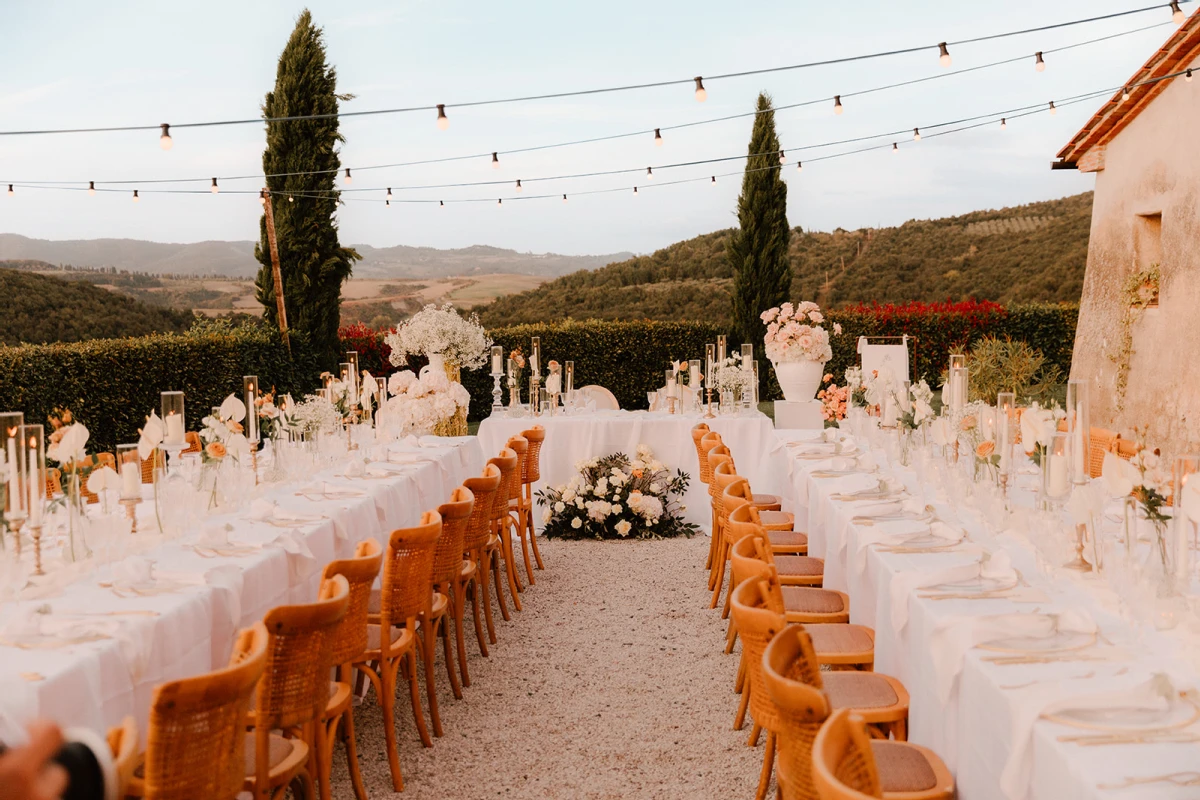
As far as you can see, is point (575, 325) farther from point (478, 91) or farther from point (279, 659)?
point (279, 659)

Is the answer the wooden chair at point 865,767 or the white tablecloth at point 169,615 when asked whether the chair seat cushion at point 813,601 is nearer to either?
the wooden chair at point 865,767

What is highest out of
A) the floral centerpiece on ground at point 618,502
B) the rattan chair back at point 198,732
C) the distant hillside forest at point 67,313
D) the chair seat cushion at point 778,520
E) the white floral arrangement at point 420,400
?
the distant hillside forest at point 67,313

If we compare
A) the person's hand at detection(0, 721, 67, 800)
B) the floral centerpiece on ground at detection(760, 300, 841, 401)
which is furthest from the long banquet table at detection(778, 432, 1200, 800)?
the floral centerpiece on ground at detection(760, 300, 841, 401)

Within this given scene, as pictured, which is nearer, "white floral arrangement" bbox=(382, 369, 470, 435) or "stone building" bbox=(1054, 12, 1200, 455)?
"white floral arrangement" bbox=(382, 369, 470, 435)

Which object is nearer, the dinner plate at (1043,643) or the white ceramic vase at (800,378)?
the dinner plate at (1043,643)

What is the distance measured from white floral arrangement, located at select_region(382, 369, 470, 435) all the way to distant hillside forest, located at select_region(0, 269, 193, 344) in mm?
10409

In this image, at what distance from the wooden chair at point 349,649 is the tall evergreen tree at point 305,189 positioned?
8.69m

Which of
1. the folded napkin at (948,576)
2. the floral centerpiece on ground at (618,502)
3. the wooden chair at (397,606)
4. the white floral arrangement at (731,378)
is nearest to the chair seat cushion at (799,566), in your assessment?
the folded napkin at (948,576)

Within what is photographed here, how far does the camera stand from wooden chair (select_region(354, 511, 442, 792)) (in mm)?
3270

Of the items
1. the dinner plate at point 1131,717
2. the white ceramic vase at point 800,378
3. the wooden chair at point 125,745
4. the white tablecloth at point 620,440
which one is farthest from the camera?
the white ceramic vase at point 800,378

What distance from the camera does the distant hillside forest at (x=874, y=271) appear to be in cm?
1967

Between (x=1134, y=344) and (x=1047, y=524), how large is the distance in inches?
291

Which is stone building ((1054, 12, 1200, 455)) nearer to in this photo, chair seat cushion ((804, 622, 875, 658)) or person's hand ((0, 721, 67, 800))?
chair seat cushion ((804, 622, 875, 658))

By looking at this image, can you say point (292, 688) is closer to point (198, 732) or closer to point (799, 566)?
point (198, 732)
